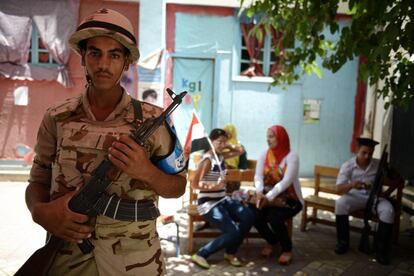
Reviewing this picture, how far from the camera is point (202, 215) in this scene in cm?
452

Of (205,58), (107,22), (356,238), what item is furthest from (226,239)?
(205,58)

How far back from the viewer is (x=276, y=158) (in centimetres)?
491

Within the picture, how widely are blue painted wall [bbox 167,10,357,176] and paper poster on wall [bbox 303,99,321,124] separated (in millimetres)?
90

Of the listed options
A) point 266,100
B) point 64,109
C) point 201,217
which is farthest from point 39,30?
point 64,109

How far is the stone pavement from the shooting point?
424 centimetres

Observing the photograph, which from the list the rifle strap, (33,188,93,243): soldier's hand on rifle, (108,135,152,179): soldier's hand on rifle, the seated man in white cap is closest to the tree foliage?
the seated man in white cap

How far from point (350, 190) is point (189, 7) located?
5.89m

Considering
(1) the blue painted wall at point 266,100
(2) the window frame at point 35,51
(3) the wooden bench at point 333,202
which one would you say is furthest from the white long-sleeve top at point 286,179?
(2) the window frame at point 35,51

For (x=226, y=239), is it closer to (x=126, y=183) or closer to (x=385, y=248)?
(x=385, y=248)

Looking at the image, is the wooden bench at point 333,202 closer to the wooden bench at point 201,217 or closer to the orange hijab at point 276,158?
the wooden bench at point 201,217

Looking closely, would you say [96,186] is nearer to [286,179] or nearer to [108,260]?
[108,260]

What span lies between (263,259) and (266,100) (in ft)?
17.1

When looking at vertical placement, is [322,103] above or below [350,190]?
above

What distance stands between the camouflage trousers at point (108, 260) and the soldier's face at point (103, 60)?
69 centimetres
